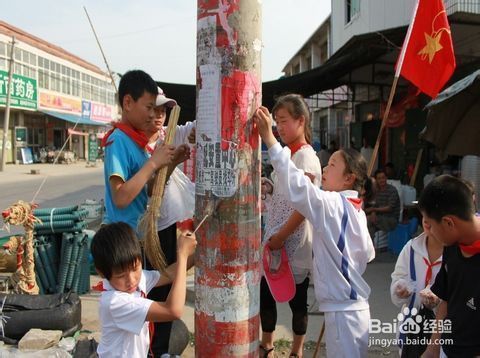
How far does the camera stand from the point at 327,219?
2174 mm

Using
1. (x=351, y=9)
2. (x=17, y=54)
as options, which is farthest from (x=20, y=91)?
(x=351, y=9)

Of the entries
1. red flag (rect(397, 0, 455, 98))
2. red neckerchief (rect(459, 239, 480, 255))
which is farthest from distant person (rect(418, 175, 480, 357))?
red flag (rect(397, 0, 455, 98))

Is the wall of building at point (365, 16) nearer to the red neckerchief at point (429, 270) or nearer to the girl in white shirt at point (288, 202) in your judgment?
the girl in white shirt at point (288, 202)

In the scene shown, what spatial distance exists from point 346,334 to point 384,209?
4.60 m

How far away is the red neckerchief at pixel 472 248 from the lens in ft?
5.97

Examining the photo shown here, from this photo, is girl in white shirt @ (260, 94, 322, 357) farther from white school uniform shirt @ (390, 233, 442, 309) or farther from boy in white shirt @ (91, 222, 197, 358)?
boy in white shirt @ (91, 222, 197, 358)

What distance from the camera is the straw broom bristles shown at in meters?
2.10

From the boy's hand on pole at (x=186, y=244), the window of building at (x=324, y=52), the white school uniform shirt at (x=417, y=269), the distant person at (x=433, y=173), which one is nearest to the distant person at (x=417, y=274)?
the white school uniform shirt at (x=417, y=269)

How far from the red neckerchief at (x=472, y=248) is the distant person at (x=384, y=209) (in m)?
4.73

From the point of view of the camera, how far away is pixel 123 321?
188 cm

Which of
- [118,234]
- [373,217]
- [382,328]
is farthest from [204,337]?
[373,217]

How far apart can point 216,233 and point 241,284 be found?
250 mm

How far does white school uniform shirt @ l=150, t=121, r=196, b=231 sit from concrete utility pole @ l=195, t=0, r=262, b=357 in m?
0.53

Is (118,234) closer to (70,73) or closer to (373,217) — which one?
(373,217)
